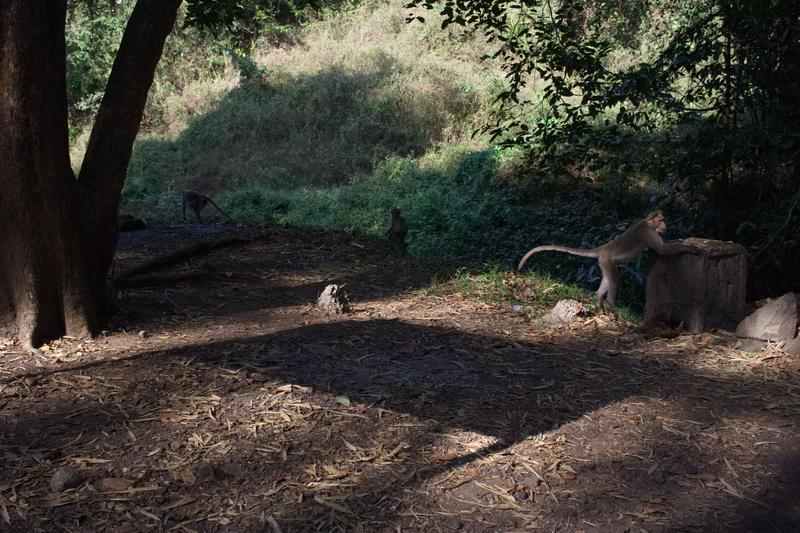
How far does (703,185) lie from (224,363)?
692 cm

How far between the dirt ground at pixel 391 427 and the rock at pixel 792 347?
8 centimetres

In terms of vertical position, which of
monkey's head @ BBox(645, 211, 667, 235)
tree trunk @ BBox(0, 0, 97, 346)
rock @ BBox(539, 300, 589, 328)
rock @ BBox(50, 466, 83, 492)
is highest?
tree trunk @ BBox(0, 0, 97, 346)

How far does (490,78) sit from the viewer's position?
19.2 m

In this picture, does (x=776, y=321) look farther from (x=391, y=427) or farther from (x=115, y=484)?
(x=115, y=484)

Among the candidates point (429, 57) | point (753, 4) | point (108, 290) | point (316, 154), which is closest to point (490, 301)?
point (108, 290)

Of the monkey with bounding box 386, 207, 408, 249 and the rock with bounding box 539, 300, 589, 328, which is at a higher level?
the monkey with bounding box 386, 207, 408, 249

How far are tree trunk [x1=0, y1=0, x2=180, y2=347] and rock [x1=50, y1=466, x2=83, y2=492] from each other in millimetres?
1801

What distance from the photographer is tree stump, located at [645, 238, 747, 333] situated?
567cm

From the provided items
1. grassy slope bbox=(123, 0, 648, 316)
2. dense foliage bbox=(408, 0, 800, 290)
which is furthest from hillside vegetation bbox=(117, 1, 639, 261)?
dense foliage bbox=(408, 0, 800, 290)

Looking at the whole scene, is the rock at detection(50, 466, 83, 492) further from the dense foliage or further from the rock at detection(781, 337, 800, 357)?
the dense foliage

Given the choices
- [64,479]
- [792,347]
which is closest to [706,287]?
[792,347]

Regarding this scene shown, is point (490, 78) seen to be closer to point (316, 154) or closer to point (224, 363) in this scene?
point (316, 154)

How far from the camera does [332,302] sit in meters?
6.00

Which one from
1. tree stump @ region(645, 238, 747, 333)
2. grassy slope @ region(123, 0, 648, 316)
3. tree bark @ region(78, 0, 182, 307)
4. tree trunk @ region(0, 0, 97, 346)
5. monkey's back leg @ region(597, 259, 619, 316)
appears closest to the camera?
tree trunk @ region(0, 0, 97, 346)
